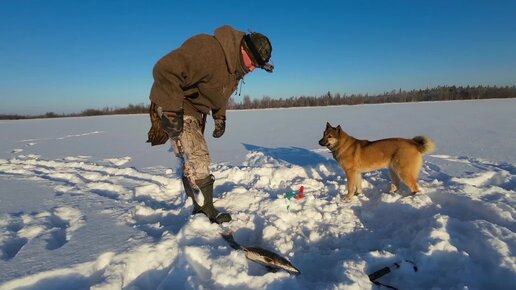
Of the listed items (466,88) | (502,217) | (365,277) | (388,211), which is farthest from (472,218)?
(466,88)

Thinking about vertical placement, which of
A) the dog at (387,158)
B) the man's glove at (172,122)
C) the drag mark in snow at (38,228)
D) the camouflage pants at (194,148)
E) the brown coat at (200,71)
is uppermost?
the brown coat at (200,71)

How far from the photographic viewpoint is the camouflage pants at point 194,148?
11.9 feet

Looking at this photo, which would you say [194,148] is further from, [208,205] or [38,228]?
[38,228]

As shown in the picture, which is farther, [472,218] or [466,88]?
[466,88]

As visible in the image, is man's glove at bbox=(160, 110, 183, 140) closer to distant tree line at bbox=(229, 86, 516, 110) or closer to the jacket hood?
the jacket hood

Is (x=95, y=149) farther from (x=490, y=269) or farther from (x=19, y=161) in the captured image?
(x=490, y=269)

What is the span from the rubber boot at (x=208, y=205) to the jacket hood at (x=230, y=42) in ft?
4.33

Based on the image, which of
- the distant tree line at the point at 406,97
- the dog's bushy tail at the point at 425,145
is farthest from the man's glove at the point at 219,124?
the distant tree line at the point at 406,97

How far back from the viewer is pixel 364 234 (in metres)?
3.56

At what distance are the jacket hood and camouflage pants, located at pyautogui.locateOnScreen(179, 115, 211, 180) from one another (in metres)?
0.80

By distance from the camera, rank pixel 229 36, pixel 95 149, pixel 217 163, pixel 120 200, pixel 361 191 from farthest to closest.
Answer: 1. pixel 95 149
2. pixel 217 163
3. pixel 361 191
4. pixel 120 200
5. pixel 229 36

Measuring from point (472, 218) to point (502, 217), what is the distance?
0.29 meters

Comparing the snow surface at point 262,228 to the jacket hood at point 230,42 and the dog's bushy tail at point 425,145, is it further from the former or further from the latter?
the jacket hood at point 230,42

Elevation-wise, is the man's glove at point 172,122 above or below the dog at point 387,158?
above
